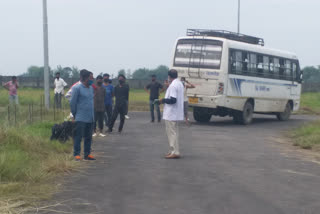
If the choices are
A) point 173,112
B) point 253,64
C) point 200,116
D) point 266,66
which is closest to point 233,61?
point 253,64

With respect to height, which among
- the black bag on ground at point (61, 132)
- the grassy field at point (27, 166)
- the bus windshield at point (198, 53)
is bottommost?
the grassy field at point (27, 166)

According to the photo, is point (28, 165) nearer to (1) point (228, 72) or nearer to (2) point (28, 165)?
(2) point (28, 165)

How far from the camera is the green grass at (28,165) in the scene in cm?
684

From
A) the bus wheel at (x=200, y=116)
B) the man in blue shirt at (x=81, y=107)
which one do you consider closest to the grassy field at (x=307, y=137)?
the bus wheel at (x=200, y=116)

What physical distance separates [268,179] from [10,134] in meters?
4.94

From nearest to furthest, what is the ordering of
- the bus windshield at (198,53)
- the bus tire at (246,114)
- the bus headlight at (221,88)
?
the bus headlight at (221,88) → the bus windshield at (198,53) → the bus tire at (246,114)

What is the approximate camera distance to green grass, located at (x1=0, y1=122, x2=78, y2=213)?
6.84m

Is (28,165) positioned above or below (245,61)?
below

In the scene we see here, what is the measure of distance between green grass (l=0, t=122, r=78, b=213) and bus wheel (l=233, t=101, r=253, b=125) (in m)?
9.81

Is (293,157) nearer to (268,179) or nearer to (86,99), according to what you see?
(268,179)

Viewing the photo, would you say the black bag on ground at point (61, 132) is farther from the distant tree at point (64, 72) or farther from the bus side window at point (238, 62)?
the distant tree at point (64, 72)

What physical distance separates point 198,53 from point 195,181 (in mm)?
11520

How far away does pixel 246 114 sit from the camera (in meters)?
20.5

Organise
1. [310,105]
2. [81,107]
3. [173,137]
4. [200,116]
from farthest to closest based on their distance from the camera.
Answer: [310,105] < [200,116] < [173,137] < [81,107]
